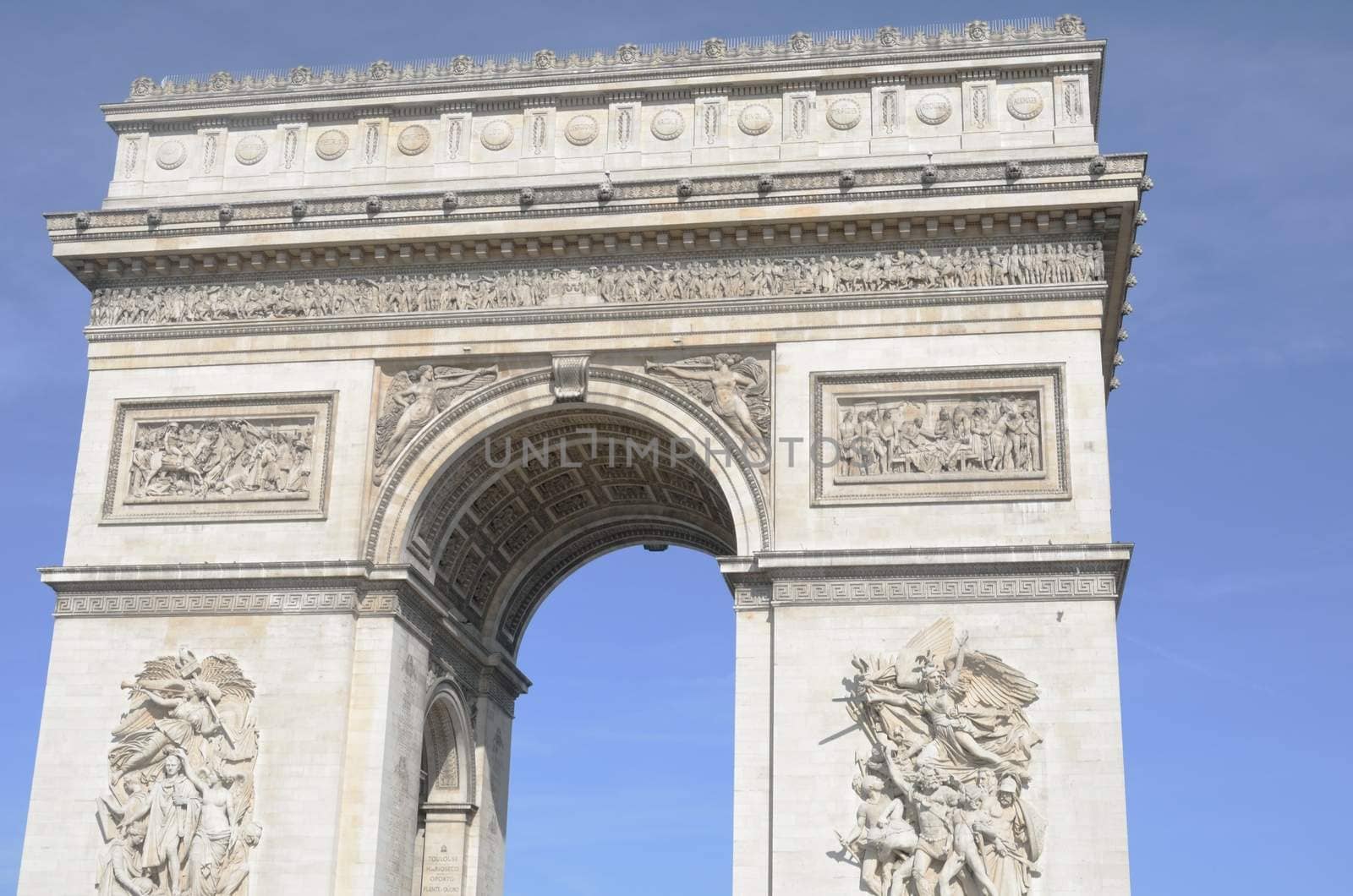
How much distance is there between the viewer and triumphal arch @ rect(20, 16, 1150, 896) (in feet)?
71.1

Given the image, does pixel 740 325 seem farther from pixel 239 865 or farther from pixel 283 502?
pixel 239 865

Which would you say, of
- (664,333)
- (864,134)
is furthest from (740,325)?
(864,134)

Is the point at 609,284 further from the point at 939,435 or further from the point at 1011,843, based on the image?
the point at 1011,843

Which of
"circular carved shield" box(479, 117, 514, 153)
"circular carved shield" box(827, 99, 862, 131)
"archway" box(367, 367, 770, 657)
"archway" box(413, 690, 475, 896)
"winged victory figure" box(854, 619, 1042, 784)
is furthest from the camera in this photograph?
"archway" box(413, 690, 475, 896)

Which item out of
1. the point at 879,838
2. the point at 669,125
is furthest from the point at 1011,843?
the point at 669,125

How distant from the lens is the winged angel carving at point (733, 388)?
77.0 ft

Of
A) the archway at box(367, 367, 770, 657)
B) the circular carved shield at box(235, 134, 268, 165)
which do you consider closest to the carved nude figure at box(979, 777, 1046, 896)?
the archway at box(367, 367, 770, 657)

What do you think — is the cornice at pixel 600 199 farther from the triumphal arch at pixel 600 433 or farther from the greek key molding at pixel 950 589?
the greek key molding at pixel 950 589

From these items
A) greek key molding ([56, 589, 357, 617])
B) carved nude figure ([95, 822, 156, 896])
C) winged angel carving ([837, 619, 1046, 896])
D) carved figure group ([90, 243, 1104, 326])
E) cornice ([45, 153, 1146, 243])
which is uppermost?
cornice ([45, 153, 1146, 243])

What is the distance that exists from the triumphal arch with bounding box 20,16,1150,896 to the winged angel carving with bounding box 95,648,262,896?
4 cm

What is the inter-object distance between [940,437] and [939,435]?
→ 2cm

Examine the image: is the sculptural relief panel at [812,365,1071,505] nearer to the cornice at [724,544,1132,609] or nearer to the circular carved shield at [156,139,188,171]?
the cornice at [724,544,1132,609]

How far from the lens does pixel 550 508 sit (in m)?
27.7

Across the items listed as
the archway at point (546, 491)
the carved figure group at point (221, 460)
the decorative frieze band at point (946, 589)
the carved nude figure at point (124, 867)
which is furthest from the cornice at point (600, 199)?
the carved nude figure at point (124, 867)
